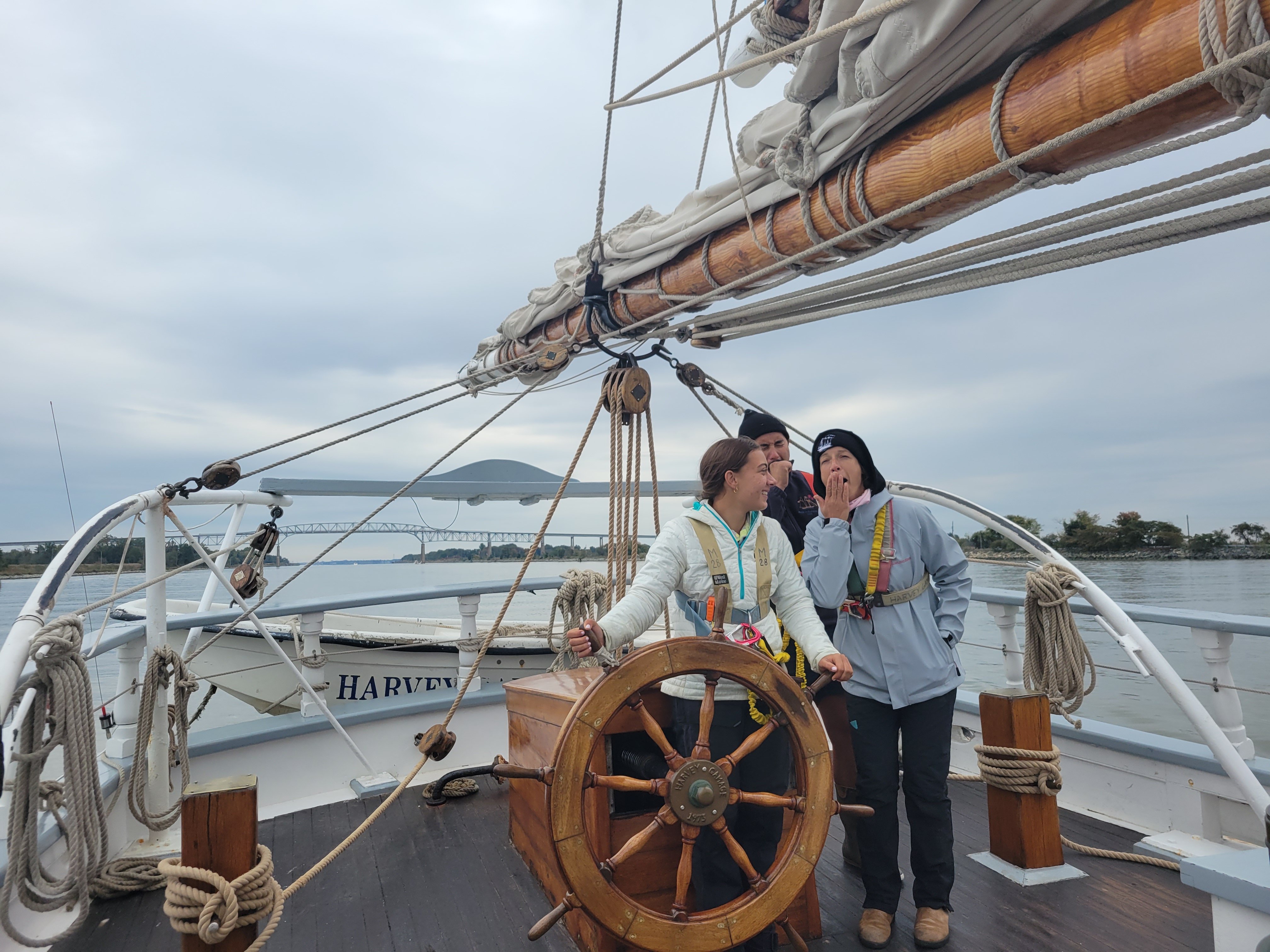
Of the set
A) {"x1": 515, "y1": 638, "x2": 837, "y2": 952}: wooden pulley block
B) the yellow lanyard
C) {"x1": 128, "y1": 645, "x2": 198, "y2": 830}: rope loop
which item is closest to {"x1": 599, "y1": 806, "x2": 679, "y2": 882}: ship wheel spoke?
{"x1": 515, "y1": 638, "x2": 837, "y2": 952}: wooden pulley block

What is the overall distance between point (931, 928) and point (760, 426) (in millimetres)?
1480

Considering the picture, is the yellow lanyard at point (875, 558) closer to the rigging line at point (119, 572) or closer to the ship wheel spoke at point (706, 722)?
the ship wheel spoke at point (706, 722)

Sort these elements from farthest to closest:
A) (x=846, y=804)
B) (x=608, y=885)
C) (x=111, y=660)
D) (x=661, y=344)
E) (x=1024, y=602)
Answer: (x=111, y=660)
(x=661, y=344)
(x=1024, y=602)
(x=846, y=804)
(x=608, y=885)

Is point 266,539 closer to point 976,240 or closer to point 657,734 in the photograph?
point 657,734

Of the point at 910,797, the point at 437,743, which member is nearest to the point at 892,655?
the point at 910,797

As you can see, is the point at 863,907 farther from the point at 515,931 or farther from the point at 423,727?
the point at 423,727

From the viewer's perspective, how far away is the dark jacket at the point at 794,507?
2471 mm

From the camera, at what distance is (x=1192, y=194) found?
1.28 m

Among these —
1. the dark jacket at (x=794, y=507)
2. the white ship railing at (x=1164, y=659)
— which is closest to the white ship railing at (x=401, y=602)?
the white ship railing at (x=1164, y=659)

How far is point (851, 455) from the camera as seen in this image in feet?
6.61

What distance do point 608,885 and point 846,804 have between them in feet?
1.83

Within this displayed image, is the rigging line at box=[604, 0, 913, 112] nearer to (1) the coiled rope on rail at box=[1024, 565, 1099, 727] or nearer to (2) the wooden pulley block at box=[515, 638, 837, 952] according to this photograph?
(2) the wooden pulley block at box=[515, 638, 837, 952]

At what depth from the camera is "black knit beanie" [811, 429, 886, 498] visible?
202 cm

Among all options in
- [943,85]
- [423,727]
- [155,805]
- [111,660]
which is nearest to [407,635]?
[423,727]
